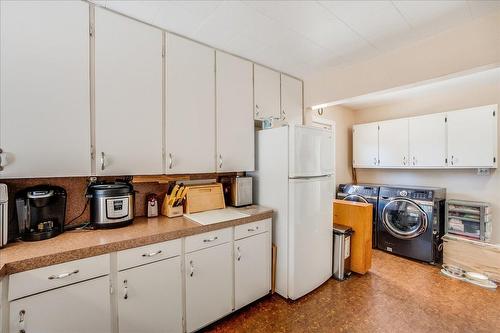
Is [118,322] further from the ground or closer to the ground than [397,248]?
further from the ground

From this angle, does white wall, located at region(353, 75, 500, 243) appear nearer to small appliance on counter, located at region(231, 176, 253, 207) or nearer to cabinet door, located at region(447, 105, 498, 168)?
cabinet door, located at region(447, 105, 498, 168)

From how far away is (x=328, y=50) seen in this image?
2188 millimetres

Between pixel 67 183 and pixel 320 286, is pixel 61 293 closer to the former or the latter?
pixel 67 183

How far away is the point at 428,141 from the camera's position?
3.29 m

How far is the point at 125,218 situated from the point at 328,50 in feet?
7.60

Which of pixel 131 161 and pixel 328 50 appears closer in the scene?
pixel 131 161

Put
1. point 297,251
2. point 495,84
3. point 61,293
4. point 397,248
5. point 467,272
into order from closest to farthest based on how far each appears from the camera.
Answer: point 61,293 → point 297,251 → point 467,272 → point 495,84 → point 397,248

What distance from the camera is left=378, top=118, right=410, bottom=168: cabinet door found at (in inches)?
138

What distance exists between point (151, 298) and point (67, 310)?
0.45 meters

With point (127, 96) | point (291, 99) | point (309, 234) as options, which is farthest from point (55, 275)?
point (291, 99)

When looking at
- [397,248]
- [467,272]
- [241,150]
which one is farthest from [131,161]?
[467,272]

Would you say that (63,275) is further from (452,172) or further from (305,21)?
(452,172)

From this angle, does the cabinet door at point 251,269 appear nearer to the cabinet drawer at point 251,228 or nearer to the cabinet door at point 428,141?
the cabinet drawer at point 251,228

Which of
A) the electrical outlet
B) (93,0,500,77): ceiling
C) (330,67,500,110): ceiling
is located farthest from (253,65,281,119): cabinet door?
the electrical outlet
